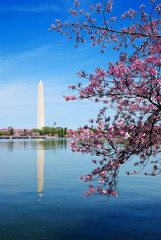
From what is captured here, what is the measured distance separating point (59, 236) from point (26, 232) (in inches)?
50.2

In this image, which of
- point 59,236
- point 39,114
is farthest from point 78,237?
point 39,114

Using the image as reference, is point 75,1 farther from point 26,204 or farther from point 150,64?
point 26,204

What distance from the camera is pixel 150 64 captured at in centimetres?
811

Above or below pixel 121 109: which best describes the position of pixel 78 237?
below

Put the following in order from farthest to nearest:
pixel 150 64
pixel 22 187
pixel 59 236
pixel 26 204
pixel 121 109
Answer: pixel 22 187, pixel 26 204, pixel 59 236, pixel 121 109, pixel 150 64

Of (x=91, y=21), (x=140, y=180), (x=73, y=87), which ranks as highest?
(x=91, y=21)

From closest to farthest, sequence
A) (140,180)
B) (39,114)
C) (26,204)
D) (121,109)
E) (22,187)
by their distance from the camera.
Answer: (121,109) → (26,204) → (22,187) → (140,180) → (39,114)

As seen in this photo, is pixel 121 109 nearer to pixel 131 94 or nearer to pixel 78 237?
pixel 131 94

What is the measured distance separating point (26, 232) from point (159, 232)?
16.0ft

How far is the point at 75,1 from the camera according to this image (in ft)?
31.1

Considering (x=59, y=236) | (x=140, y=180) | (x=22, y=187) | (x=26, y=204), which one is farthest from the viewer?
(x=140, y=180)

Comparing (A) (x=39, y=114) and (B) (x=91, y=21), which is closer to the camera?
(B) (x=91, y=21)

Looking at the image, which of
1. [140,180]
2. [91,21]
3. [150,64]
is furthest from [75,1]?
[140,180]

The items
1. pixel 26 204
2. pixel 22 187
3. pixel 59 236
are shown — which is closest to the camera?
pixel 59 236
